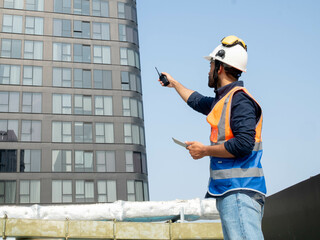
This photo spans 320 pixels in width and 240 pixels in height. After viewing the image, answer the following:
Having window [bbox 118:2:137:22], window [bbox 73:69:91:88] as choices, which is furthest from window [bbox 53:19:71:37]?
window [bbox 118:2:137:22]

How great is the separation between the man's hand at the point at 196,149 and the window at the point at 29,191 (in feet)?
135

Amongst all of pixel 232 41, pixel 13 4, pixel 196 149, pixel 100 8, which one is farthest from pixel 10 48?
pixel 196 149

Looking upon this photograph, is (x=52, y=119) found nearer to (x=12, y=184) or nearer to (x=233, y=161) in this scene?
(x=12, y=184)

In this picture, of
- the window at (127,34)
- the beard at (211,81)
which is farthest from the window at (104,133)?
the beard at (211,81)

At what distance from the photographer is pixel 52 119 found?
45188 millimetres

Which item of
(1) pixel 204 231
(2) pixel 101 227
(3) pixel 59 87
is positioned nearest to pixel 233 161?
(1) pixel 204 231

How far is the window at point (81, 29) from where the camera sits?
49469 mm

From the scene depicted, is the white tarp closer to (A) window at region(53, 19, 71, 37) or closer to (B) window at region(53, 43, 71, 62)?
(B) window at region(53, 43, 71, 62)

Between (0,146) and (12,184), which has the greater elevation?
(0,146)

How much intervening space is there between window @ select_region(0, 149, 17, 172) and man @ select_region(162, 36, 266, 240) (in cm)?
4161

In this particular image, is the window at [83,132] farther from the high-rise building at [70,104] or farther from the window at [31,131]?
the window at [31,131]

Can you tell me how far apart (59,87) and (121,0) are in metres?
12.9

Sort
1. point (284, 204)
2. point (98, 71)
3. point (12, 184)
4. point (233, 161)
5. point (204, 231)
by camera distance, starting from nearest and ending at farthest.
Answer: point (233, 161) → point (284, 204) → point (204, 231) → point (12, 184) → point (98, 71)

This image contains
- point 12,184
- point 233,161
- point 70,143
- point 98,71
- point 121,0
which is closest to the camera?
point 233,161
